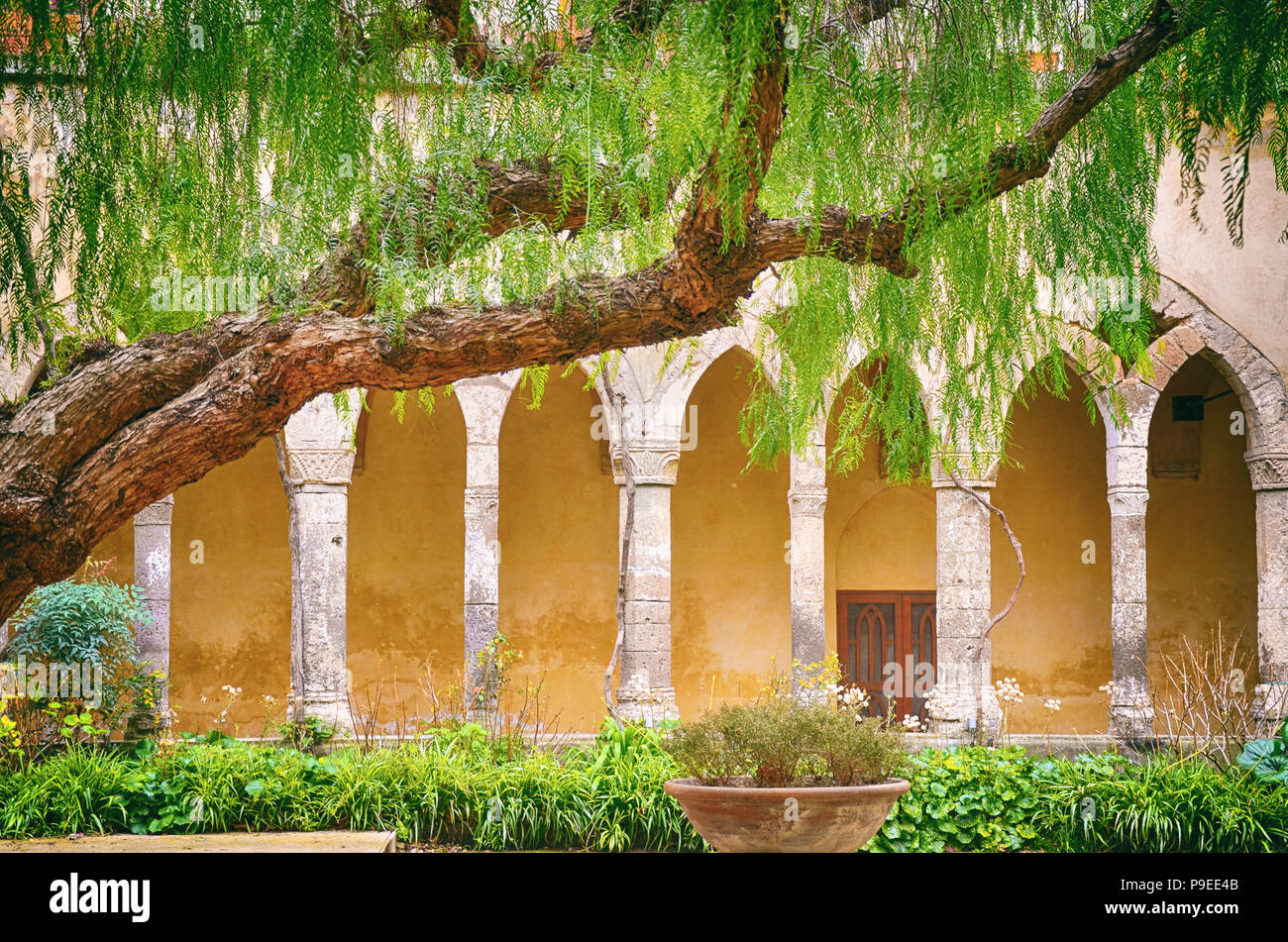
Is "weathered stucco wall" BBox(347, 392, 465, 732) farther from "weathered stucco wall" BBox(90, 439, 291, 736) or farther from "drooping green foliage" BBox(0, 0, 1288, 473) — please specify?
"drooping green foliage" BBox(0, 0, 1288, 473)

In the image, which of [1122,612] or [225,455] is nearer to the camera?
[225,455]

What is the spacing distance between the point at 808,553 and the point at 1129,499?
8.08ft

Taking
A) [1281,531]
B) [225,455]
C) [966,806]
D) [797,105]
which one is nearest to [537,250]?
[797,105]

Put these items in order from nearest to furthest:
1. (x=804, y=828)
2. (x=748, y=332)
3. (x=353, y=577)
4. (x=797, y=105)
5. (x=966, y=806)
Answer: (x=797, y=105) → (x=804, y=828) → (x=966, y=806) → (x=748, y=332) → (x=353, y=577)

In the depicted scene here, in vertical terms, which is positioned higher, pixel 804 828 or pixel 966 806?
pixel 804 828

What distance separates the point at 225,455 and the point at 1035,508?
10.6 meters

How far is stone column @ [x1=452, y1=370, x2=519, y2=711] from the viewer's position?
8750mm

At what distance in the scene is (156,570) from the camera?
357 inches

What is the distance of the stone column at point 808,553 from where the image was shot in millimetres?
9164

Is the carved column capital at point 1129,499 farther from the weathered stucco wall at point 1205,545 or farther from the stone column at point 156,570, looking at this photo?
the stone column at point 156,570

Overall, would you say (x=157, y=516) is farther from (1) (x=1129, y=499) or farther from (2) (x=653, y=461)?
(1) (x=1129, y=499)

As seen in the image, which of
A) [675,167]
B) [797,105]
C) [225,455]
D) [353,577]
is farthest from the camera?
[353,577]

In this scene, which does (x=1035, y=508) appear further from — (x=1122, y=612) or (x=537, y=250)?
(x=537, y=250)

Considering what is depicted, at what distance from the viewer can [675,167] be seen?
2949 millimetres
